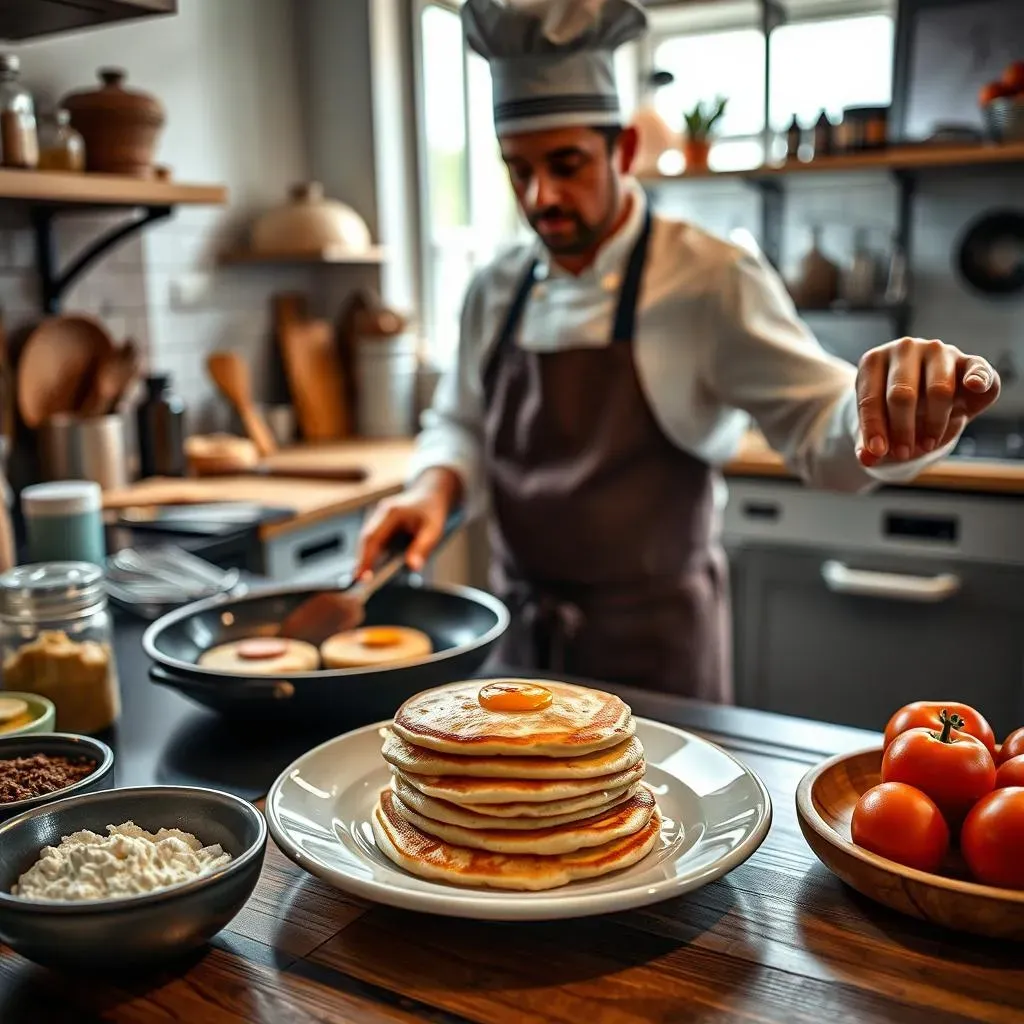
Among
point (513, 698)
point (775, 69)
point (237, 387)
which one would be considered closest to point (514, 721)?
point (513, 698)

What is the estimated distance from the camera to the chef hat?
161cm

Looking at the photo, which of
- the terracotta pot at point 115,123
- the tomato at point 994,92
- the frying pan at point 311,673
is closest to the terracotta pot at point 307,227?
the terracotta pot at point 115,123

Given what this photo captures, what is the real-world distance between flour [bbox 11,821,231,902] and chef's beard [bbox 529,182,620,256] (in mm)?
1180

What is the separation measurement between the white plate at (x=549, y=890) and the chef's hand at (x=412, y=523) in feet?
1.80

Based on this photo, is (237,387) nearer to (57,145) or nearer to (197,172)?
(197,172)

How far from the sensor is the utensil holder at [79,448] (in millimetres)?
2656

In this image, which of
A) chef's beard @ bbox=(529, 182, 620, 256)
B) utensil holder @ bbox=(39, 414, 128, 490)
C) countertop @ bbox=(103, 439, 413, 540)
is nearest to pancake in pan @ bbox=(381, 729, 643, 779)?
chef's beard @ bbox=(529, 182, 620, 256)

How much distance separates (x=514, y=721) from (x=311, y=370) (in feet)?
9.49

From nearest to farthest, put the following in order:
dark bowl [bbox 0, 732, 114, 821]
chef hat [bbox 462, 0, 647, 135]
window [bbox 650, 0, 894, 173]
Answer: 1. dark bowl [bbox 0, 732, 114, 821]
2. chef hat [bbox 462, 0, 647, 135]
3. window [bbox 650, 0, 894, 173]

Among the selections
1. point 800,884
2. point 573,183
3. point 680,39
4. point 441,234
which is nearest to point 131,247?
point 441,234

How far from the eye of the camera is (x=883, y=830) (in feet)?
2.63

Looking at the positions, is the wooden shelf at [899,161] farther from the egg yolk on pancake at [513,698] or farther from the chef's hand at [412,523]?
the egg yolk on pancake at [513,698]

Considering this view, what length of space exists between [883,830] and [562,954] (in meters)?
0.24

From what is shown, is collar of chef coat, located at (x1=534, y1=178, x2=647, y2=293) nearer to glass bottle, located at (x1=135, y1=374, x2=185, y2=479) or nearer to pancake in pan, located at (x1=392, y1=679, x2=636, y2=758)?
pancake in pan, located at (x1=392, y1=679, x2=636, y2=758)
